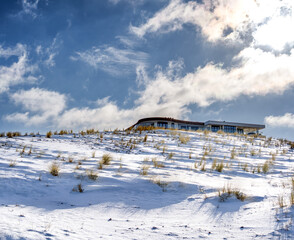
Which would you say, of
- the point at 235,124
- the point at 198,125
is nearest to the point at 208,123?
the point at 198,125

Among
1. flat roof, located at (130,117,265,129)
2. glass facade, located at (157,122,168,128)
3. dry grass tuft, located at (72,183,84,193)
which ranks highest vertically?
flat roof, located at (130,117,265,129)

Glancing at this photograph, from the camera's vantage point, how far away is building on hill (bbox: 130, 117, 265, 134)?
41250 mm

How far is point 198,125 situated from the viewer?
43.8m

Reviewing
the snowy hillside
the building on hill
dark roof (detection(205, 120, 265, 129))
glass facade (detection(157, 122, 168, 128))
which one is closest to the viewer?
the snowy hillside

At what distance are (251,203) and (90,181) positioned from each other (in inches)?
134

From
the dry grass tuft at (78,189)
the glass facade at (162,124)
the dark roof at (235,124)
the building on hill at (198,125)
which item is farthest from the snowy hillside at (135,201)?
the dark roof at (235,124)

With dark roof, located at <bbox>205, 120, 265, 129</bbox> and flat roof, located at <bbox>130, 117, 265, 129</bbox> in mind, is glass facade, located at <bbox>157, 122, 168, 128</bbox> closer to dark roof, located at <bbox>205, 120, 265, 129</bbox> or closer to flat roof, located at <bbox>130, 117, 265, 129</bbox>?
flat roof, located at <bbox>130, 117, 265, 129</bbox>

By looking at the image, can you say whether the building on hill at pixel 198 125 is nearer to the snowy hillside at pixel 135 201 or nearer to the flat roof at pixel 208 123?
the flat roof at pixel 208 123

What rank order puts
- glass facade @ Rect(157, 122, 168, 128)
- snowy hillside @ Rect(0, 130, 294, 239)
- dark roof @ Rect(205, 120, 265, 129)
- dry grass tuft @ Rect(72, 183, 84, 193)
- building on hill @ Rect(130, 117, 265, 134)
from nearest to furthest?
snowy hillside @ Rect(0, 130, 294, 239), dry grass tuft @ Rect(72, 183, 84, 193), glass facade @ Rect(157, 122, 168, 128), building on hill @ Rect(130, 117, 265, 134), dark roof @ Rect(205, 120, 265, 129)

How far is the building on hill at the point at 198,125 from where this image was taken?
41.2 meters

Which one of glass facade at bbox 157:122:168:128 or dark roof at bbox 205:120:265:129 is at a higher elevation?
dark roof at bbox 205:120:265:129

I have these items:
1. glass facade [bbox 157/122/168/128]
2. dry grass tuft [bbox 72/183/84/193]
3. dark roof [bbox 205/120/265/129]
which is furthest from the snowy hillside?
dark roof [bbox 205/120/265/129]

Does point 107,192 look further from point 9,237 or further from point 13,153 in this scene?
point 13,153

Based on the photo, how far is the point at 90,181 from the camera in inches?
191
